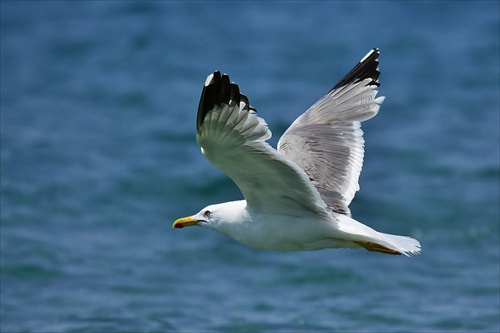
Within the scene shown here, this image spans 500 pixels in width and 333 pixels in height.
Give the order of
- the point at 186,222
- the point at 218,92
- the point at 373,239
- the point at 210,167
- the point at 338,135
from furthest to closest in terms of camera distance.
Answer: the point at 210,167, the point at 338,135, the point at 186,222, the point at 373,239, the point at 218,92

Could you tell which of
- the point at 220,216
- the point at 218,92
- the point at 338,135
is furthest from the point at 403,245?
the point at 218,92

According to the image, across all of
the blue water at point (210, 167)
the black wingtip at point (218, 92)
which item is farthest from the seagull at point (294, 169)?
the blue water at point (210, 167)

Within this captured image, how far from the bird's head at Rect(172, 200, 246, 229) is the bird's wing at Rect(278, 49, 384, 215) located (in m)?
0.70

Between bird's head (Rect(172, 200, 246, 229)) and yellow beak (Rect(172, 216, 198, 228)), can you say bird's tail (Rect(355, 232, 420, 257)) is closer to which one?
bird's head (Rect(172, 200, 246, 229))

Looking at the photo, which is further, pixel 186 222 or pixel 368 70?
pixel 368 70

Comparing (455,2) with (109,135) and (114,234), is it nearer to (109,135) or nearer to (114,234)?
(109,135)

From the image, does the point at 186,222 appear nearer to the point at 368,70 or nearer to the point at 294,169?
the point at 294,169

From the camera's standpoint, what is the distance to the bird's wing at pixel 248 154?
5.48 meters

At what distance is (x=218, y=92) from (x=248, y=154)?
52 centimetres

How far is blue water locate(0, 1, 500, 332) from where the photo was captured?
9.91m

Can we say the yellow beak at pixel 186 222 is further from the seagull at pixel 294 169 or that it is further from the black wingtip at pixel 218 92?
the black wingtip at pixel 218 92

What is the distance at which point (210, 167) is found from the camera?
491 inches

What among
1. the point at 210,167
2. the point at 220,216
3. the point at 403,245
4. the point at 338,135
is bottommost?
the point at 403,245

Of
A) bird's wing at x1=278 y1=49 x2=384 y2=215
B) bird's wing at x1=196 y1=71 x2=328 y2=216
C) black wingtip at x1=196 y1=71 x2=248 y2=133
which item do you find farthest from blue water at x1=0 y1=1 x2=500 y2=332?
black wingtip at x1=196 y1=71 x2=248 y2=133
